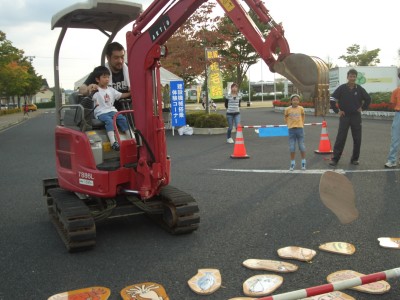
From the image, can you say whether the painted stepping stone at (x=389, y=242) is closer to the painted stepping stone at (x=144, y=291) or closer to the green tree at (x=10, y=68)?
the painted stepping stone at (x=144, y=291)

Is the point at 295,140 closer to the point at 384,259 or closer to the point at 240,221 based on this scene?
the point at 240,221

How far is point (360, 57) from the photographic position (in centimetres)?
5594

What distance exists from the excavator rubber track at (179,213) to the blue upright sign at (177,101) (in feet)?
37.4

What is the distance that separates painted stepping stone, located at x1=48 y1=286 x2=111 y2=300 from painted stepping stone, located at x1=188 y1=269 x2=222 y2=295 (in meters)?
0.71

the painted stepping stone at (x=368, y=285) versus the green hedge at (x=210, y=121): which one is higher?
the green hedge at (x=210, y=121)

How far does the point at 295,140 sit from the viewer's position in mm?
8273

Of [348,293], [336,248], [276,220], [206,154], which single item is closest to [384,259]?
[336,248]

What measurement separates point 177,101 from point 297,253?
1254 centimetres

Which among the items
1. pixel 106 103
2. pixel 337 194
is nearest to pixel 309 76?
pixel 337 194

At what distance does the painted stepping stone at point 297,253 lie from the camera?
391 cm

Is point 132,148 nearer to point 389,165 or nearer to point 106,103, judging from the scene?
point 106,103

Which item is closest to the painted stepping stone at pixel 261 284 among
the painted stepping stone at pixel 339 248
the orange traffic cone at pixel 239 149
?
the painted stepping stone at pixel 339 248

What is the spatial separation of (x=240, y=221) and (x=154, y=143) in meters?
1.56

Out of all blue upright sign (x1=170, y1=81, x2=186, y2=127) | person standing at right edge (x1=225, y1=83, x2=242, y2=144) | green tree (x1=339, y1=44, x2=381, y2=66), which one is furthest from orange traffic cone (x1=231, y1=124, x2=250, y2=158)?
green tree (x1=339, y1=44, x2=381, y2=66)
